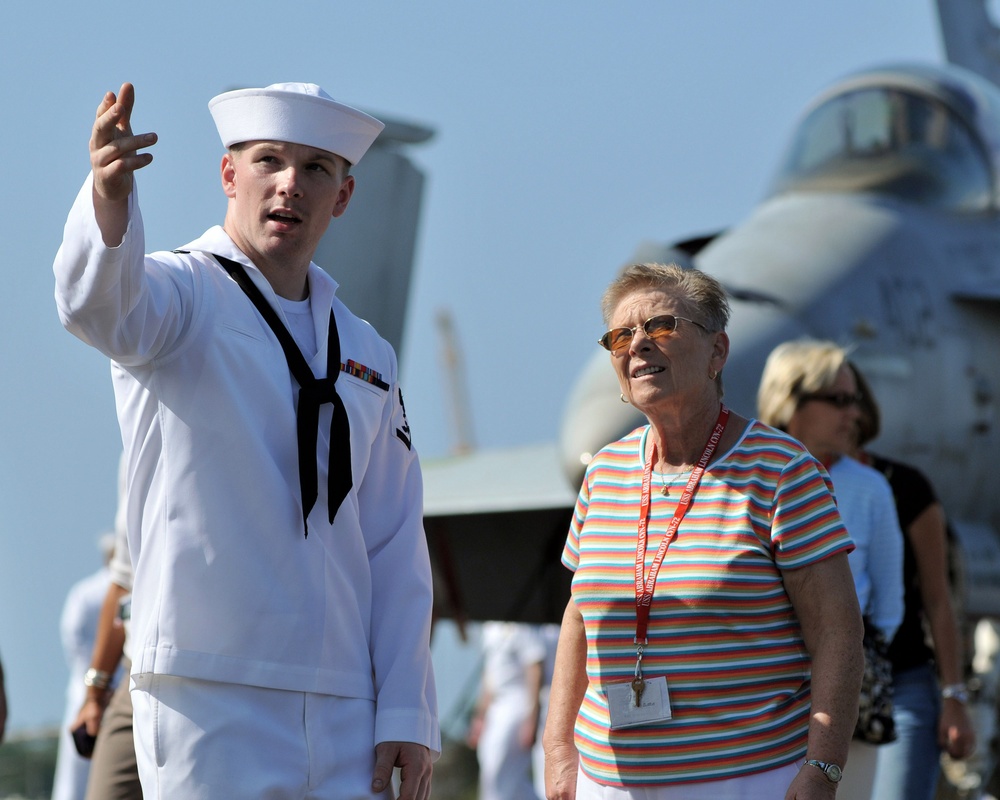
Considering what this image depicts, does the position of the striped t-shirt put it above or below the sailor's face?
below

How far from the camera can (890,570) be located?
4.11m

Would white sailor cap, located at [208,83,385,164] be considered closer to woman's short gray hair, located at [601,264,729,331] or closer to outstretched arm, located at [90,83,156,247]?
outstretched arm, located at [90,83,156,247]

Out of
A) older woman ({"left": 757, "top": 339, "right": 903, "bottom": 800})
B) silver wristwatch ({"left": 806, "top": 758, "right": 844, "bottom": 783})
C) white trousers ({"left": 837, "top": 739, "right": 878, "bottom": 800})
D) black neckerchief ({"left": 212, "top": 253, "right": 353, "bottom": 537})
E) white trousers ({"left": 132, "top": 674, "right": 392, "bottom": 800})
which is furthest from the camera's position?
older woman ({"left": 757, "top": 339, "right": 903, "bottom": 800})

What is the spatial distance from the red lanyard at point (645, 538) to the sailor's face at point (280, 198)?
36.1 inches

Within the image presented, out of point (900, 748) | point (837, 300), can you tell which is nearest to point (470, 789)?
point (837, 300)

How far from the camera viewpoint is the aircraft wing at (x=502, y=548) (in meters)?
10.2

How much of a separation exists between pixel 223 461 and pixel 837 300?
225 inches

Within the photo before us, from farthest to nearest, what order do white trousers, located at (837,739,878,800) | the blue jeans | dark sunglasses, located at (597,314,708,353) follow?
1. the blue jeans
2. white trousers, located at (837,739,878,800)
3. dark sunglasses, located at (597,314,708,353)

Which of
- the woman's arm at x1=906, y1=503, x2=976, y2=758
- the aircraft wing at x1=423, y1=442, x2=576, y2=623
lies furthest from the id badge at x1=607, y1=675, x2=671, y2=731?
the aircraft wing at x1=423, y1=442, x2=576, y2=623

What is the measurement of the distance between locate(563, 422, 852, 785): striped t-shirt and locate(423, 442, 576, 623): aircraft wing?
6912 millimetres

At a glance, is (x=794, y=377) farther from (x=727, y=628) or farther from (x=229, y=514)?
(x=229, y=514)

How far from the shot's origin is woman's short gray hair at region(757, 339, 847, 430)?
4.23 meters

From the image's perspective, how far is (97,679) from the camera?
4.31 metres

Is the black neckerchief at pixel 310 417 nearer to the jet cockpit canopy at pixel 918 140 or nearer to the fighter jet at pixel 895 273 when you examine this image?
the fighter jet at pixel 895 273
